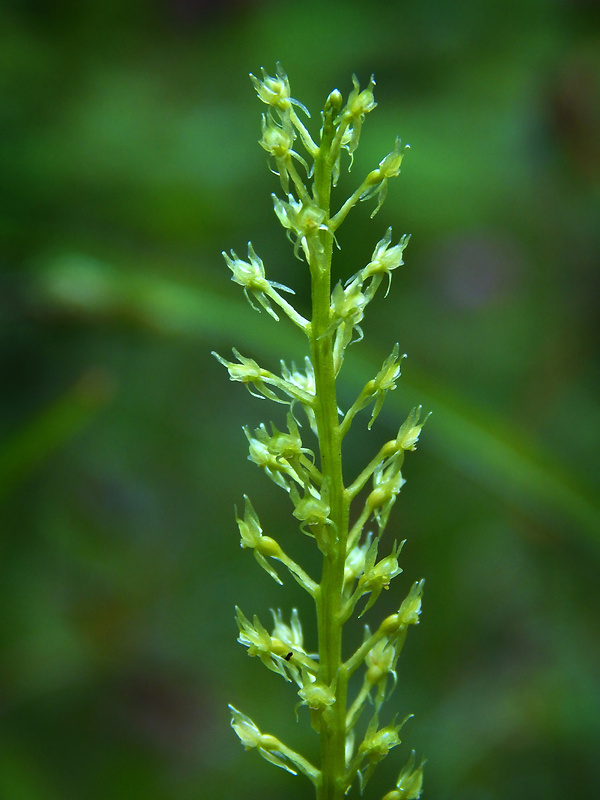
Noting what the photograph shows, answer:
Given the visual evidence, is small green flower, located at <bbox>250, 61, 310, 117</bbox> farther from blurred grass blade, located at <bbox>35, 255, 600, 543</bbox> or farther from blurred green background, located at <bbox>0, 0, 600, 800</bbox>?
blurred green background, located at <bbox>0, 0, 600, 800</bbox>

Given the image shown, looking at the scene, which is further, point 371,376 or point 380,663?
point 371,376

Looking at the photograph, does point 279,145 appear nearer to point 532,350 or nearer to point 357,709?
point 357,709

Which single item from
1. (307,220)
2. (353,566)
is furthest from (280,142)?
(353,566)

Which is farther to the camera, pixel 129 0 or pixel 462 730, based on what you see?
pixel 129 0

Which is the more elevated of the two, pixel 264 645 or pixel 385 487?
pixel 385 487

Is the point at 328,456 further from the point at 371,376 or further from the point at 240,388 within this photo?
the point at 240,388

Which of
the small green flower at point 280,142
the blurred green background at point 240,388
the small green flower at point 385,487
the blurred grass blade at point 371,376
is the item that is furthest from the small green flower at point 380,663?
the blurred green background at point 240,388

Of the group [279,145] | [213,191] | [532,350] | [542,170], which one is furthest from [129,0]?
[279,145]

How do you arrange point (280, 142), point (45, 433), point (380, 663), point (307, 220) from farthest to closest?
point (45, 433) → point (380, 663) → point (280, 142) → point (307, 220)
